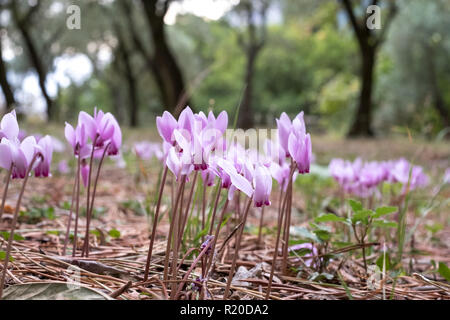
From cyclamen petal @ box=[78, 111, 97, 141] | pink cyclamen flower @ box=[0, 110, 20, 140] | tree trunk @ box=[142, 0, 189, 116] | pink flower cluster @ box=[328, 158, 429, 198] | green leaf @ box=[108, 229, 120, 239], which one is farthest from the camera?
tree trunk @ box=[142, 0, 189, 116]

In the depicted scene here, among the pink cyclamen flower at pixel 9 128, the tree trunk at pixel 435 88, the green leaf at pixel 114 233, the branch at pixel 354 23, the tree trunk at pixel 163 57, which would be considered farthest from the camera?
the tree trunk at pixel 435 88

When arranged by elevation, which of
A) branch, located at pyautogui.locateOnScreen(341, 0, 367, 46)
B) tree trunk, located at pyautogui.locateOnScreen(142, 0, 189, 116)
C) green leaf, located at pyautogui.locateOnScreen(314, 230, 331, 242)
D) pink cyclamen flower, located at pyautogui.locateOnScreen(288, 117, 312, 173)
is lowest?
green leaf, located at pyautogui.locateOnScreen(314, 230, 331, 242)

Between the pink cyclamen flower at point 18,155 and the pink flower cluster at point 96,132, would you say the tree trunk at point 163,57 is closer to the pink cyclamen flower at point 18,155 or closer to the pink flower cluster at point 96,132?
the pink flower cluster at point 96,132

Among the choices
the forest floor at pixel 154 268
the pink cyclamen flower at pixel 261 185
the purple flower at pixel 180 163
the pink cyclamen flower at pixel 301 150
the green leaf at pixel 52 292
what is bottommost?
the forest floor at pixel 154 268

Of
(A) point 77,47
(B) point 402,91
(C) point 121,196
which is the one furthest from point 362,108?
(A) point 77,47

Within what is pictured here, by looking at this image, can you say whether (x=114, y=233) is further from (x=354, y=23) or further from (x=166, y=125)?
(x=354, y=23)

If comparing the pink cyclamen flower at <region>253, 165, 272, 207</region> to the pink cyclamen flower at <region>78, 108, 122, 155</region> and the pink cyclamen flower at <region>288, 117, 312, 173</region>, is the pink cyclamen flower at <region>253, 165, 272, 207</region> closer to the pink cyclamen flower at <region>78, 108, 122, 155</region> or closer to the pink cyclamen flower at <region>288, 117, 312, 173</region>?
the pink cyclamen flower at <region>288, 117, 312, 173</region>

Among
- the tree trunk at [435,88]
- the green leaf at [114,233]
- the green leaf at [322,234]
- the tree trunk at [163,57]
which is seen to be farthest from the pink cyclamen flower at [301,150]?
the tree trunk at [435,88]

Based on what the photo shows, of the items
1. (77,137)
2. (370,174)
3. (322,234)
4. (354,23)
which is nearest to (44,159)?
(77,137)

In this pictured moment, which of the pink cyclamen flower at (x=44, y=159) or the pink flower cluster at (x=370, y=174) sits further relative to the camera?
the pink flower cluster at (x=370, y=174)

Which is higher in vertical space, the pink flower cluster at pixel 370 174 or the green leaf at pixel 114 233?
the pink flower cluster at pixel 370 174

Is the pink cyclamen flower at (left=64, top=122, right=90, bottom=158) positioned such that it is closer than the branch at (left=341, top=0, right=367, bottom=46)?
Yes

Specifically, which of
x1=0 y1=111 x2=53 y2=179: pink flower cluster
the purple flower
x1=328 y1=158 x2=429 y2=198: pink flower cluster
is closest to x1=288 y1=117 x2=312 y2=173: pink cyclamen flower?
the purple flower

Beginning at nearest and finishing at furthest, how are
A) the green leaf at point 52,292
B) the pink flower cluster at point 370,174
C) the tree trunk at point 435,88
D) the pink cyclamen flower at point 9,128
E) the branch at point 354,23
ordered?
the green leaf at point 52,292, the pink cyclamen flower at point 9,128, the pink flower cluster at point 370,174, the branch at point 354,23, the tree trunk at point 435,88
